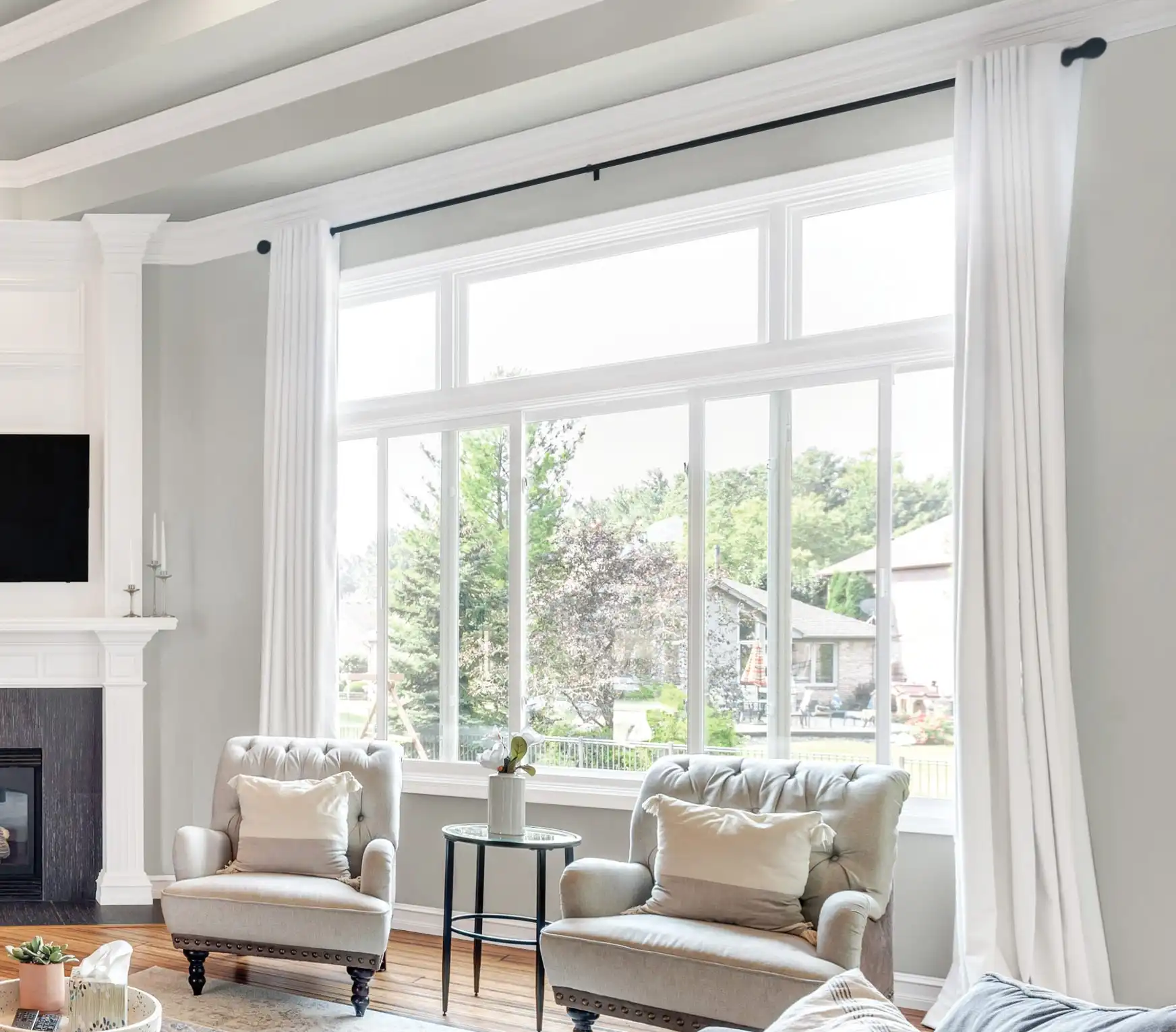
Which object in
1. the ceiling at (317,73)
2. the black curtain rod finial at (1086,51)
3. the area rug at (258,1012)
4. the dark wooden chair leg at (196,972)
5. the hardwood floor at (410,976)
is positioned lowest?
the hardwood floor at (410,976)

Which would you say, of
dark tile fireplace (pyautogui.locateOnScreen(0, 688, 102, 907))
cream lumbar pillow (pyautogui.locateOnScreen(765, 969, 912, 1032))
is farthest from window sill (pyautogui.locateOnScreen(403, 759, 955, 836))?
cream lumbar pillow (pyautogui.locateOnScreen(765, 969, 912, 1032))

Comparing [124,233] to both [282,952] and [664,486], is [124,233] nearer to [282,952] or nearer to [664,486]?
[664,486]

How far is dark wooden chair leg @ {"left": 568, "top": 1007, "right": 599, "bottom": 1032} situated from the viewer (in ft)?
10.3

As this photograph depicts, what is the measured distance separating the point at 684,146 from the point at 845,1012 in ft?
11.4

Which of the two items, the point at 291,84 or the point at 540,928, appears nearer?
the point at 540,928

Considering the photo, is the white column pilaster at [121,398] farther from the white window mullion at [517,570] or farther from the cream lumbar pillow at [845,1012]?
the cream lumbar pillow at [845,1012]

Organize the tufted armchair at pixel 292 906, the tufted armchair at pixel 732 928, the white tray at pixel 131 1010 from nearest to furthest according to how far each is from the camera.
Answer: the white tray at pixel 131 1010
the tufted armchair at pixel 732 928
the tufted armchair at pixel 292 906

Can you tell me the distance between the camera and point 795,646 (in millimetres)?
4137

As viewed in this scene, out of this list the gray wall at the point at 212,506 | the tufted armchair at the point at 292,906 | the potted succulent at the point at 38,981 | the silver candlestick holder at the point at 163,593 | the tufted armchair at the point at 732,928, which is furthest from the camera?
the silver candlestick holder at the point at 163,593

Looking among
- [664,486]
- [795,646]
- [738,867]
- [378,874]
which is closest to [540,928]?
[378,874]

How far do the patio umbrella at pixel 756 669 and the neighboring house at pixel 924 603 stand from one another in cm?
49

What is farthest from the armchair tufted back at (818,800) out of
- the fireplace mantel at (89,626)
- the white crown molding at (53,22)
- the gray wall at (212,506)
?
the white crown molding at (53,22)

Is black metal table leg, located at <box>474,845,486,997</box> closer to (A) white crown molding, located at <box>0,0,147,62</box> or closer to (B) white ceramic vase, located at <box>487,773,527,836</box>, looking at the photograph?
(B) white ceramic vase, located at <box>487,773,527,836</box>

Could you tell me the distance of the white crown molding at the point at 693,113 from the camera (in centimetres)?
358
